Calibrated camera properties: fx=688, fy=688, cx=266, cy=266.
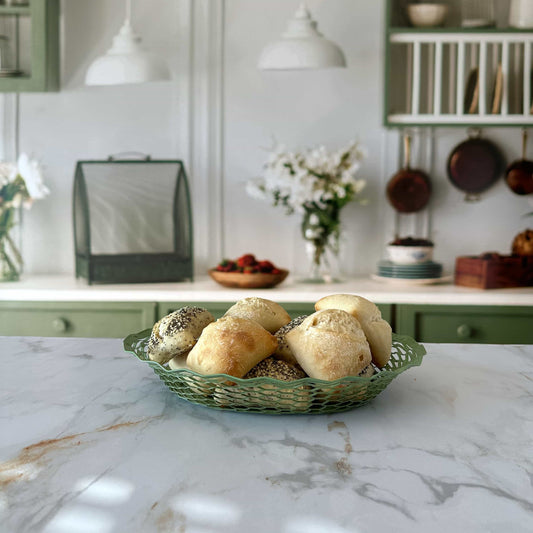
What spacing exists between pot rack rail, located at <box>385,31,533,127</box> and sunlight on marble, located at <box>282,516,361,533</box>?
2291 mm

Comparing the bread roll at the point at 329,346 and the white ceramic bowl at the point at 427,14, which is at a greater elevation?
the white ceramic bowl at the point at 427,14

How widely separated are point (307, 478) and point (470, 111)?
2.40 meters

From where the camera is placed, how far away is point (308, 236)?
2842 millimetres

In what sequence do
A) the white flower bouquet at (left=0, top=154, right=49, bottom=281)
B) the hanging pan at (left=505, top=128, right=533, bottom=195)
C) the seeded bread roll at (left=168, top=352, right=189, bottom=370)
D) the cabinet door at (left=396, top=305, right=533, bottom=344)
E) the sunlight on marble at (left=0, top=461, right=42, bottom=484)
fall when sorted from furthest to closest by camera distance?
the hanging pan at (left=505, top=128, right=533, bottom=195)
the white flower bouquet at (left=0, top=154, right=49, bottom=281)
the cabinet door at (left=396, top=305, right=533, bottom=344)
the seeded bread roll at (left=168, top=352, right=189, bottom=370)
the sunlight on marble at (left=0, top=461, right=42, bottom=484)

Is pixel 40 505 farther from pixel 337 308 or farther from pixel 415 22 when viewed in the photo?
pixel 415 22

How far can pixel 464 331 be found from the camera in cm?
254

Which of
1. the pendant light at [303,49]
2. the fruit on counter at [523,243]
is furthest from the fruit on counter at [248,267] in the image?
the fruit on counter at [523,243]

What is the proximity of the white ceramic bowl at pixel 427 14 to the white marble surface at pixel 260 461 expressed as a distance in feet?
6.65

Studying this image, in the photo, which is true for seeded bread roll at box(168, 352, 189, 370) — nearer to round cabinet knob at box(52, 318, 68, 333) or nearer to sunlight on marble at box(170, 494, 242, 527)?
sunlight on marble at box(170, 494, 242, 527)

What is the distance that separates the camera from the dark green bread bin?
2.78 meters

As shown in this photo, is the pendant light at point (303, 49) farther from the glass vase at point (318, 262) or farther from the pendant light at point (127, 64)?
the glass vase at point (318, 262)

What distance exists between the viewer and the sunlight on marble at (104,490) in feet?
2.07

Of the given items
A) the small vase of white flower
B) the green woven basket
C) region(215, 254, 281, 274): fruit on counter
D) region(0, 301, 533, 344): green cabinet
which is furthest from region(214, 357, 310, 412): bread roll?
the small vase of white flower

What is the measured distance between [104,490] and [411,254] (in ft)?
7.40
